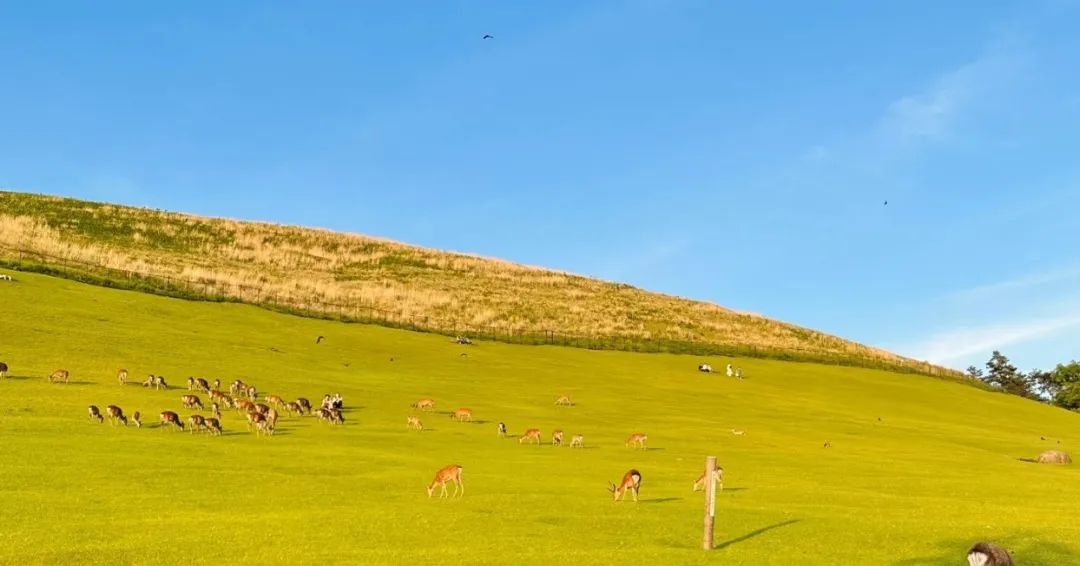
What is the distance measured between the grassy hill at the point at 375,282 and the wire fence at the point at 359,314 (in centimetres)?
32

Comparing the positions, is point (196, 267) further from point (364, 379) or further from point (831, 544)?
point (831, 544)

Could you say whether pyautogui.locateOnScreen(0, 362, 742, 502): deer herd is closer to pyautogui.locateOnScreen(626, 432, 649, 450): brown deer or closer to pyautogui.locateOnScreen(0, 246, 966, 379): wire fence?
pyautogui.locateOnScreen(626, 432, 649, 450): brown deer

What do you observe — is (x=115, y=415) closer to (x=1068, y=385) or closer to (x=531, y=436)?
(x=531, y=436)

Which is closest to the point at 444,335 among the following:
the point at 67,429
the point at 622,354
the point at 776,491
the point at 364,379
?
the point at 622,354

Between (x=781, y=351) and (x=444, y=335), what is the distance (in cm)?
4296

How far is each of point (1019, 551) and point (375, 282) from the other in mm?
98182

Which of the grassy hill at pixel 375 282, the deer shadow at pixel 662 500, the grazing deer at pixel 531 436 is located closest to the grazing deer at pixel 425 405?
the grazing deer at pixel 531 436

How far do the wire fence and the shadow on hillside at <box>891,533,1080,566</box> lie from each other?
65836mm

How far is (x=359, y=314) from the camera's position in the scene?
8606 centimetres

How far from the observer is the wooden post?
1775 centimetres

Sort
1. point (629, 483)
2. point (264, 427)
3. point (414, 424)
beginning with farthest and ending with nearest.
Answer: point (414, 424), point (264, 427), point (629, 483)

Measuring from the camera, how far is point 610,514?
22250mm

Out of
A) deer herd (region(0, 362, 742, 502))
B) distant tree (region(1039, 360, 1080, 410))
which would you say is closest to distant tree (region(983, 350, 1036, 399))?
distant tree (region(1039, 360, 1080, 410))

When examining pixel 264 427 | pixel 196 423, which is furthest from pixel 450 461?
pixel 196 423
